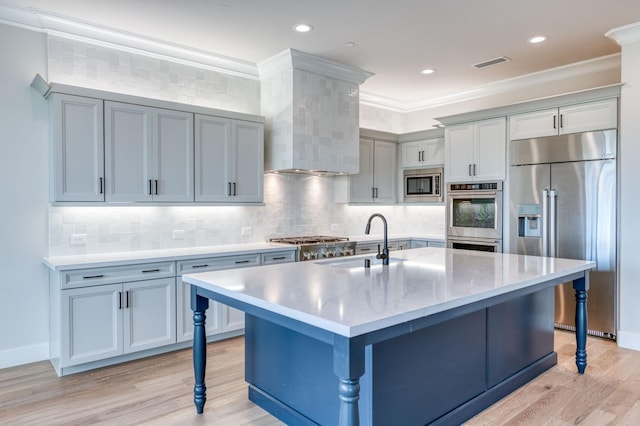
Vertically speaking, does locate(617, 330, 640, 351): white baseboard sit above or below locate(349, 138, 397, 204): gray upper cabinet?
below

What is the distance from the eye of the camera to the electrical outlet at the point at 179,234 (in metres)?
4.35

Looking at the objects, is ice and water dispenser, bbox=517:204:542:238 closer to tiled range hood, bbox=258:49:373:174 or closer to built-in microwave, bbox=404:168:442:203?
built-in microwave, bbox=404:168:442:203

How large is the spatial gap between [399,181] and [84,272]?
4273mm

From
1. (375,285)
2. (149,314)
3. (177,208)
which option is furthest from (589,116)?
(149,314)

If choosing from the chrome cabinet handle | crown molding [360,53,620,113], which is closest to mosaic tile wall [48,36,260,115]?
crown molding [360,53,620,113]

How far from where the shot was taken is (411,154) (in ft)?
20.0

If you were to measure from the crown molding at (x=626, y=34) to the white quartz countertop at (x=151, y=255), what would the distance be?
3613mm

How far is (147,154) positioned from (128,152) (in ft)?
0.52

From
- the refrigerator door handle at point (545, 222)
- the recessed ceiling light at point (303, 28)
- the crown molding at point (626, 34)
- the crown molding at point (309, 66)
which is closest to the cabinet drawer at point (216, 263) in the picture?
the crown molding at point (309, 66)

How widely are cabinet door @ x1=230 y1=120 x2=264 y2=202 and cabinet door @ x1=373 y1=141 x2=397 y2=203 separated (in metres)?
1.94

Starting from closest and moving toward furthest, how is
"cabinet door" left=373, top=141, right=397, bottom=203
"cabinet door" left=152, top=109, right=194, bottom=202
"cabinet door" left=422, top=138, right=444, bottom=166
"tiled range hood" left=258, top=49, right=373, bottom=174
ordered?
1. "cabinet door" left=152, top=109, right=194, bottom=202
2. "tiled range hood" left=258, top=49, right=373, bottom=174
3. "cabinet door" left=422, top=138, right=444, bottom=166
4. "cabinet door" left=373, top=141, right=397, bottom=203

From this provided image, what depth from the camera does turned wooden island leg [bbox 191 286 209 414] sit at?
254 cm

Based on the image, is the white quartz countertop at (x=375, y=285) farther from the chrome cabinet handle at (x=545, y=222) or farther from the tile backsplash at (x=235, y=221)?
the tile backsplash at (x=235, y=221)

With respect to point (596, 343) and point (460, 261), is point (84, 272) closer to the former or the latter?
point (460, 261)
